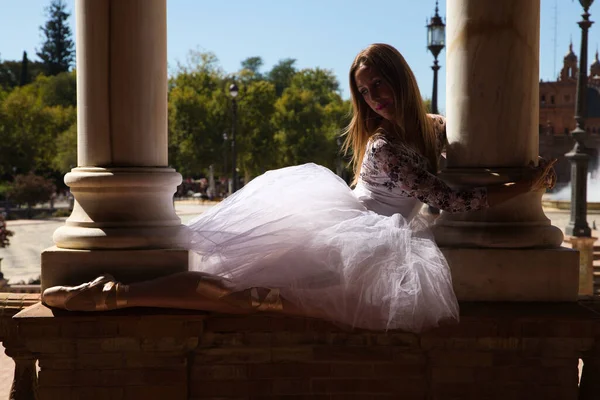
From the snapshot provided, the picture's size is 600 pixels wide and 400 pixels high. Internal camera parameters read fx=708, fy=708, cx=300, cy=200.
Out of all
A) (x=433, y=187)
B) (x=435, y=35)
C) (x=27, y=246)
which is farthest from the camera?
(x=27, y=246)

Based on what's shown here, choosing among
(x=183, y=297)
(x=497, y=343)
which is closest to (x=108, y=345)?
(x=183, y=297)

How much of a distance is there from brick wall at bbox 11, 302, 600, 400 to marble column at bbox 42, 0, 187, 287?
0.39 m

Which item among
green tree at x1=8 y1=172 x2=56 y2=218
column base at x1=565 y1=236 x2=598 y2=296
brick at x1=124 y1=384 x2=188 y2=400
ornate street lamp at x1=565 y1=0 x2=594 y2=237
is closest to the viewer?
brick at x1=124 y1=384 x2=188 y2=400

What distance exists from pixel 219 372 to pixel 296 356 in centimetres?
45

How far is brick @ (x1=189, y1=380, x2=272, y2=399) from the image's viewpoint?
3.97 m

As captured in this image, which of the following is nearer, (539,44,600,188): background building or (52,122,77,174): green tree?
(52,122,77,174): green tree

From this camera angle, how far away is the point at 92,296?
12.8 ft

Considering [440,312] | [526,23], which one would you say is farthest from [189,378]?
[526,23]

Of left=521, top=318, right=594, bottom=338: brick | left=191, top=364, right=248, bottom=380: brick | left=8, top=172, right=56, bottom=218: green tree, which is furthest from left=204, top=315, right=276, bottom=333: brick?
left=8, top=172, right=56, bottom=218: green tree

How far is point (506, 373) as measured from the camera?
396 cm

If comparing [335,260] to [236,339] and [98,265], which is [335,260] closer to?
[236,339]

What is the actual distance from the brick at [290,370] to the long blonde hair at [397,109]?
1.30 m

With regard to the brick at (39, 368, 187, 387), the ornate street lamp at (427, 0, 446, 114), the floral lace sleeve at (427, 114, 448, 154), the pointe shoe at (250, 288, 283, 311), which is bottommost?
the brick at (39, 368, 187, 387)

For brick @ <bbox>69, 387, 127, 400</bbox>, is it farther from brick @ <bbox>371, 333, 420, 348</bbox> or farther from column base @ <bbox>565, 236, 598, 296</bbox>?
column base @ <bbox>565, 236, 598, 296</bbox>
